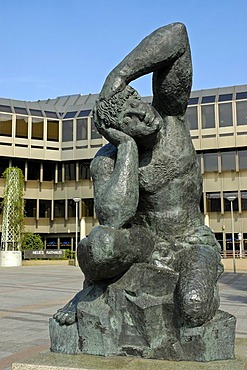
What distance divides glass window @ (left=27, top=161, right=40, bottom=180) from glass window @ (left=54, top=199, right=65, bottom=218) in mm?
Result: 3078

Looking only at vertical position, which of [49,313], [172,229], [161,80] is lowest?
[49,313]

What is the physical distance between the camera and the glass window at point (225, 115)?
3878 cm

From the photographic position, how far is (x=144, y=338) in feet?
10.9

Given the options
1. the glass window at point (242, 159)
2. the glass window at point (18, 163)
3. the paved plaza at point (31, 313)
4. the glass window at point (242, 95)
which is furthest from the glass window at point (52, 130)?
the paved plaza at point (31, 313)

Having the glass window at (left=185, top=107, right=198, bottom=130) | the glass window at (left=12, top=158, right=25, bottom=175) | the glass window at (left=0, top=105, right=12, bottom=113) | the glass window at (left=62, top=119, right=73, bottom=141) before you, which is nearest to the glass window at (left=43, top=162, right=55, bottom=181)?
the glass window at (left=12, top=158, right=25, bottom=175)

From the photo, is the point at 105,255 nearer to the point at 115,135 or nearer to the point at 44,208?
the point at 115,135

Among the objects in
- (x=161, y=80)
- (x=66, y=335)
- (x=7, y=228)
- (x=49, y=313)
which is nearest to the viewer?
(x=66, y=335)

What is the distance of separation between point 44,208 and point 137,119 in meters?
42.1

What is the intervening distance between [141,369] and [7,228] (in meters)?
31.7

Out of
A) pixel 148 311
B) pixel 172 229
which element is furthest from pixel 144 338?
pixel 172 229

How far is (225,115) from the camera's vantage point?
128ft

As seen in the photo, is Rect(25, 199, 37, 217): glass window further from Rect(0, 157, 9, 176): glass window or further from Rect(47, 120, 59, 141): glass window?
Rect(47, 120, 59, 141): glass window

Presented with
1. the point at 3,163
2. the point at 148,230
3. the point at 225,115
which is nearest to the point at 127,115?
the point at 148,230

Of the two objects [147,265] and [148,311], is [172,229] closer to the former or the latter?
[147,265]
